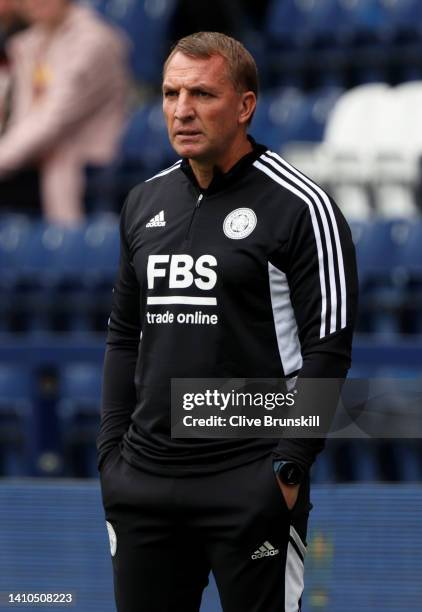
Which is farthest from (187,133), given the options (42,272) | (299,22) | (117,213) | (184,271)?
(299,22)

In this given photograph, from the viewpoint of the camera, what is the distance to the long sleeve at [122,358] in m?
3.39

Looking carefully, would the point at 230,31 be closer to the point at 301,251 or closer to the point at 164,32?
the point at 164,32

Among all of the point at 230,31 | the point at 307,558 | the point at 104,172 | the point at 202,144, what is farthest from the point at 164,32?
the point at 202,144

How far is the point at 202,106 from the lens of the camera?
10.5 feet

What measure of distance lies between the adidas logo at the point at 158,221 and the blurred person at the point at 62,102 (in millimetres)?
5722

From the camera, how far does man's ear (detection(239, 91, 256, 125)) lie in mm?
3246

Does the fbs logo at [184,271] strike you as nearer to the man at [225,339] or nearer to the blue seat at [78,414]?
the man at [225,339]

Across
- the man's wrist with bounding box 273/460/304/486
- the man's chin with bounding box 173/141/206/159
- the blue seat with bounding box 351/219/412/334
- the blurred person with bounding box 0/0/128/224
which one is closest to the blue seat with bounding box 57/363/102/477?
the blue seat with bounding box 351/219/412/334

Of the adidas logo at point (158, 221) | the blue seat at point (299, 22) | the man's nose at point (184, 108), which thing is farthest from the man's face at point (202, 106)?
the blue seat at point (299, 22)

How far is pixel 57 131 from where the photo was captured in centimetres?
898

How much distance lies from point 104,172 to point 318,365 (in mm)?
6118

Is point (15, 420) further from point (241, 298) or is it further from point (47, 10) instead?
point (241, 298)

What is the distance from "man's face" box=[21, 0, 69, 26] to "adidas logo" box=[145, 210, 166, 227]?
19.3 feet

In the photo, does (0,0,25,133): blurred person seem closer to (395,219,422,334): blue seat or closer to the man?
(395,219,422,334): blue seat
